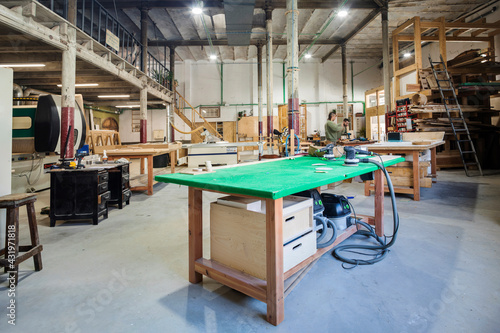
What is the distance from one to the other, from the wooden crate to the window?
50.6ft

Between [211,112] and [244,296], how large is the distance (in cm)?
1578

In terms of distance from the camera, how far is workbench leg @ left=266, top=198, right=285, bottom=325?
4.40 ft

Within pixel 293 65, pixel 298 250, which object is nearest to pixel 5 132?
pixel 298 250

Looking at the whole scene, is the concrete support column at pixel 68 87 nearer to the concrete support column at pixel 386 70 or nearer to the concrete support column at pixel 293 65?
the concrete support column at pixel 293 65

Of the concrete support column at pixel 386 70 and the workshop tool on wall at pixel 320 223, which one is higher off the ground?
the concrete support column at pixel 386 70

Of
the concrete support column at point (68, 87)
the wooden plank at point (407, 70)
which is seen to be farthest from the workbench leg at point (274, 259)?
the wooden plank at point (407, 70)

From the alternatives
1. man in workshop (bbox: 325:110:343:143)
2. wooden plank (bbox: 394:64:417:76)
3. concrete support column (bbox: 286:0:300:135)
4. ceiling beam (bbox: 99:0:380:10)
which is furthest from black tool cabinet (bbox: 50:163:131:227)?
ceiling beam (bbox: 99:0:380:10)

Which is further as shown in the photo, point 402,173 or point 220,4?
point 220,4

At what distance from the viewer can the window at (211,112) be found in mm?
16594

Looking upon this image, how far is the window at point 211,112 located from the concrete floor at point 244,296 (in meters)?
14.2

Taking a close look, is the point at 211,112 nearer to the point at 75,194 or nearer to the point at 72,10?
the point at 72,10

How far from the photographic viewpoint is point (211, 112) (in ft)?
54.5

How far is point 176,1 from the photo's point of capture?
33.7 ft

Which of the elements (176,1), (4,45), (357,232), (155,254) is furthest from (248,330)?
(176,1)
